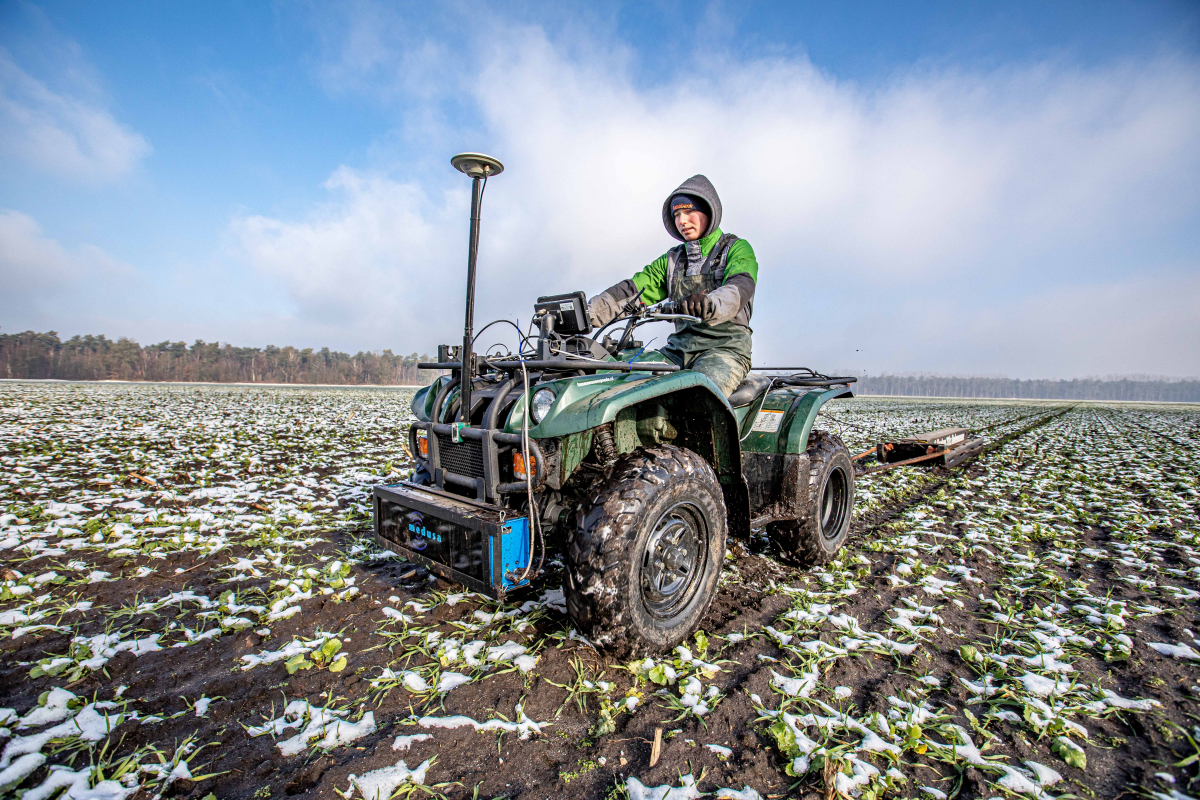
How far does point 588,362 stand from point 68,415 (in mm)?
20380

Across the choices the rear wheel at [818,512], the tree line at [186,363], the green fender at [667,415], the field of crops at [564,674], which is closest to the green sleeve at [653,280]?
the green fender at [667,415]

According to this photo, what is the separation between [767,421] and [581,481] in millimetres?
1853

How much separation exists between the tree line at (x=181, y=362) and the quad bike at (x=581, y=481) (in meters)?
61.9

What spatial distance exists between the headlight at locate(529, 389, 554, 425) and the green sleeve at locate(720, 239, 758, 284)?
1.89m

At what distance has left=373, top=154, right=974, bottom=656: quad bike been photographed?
8.43ft

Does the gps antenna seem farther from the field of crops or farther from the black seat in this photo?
the black seat

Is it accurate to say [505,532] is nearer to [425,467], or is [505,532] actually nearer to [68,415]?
[425,467]

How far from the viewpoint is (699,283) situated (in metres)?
4.23

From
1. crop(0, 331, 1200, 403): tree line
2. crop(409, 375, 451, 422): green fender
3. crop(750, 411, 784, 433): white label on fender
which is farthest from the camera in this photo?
crop(0, 331, 1200, 403): tree line

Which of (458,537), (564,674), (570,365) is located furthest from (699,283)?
(564,674)

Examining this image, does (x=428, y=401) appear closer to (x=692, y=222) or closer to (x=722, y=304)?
(x=722, y=304)

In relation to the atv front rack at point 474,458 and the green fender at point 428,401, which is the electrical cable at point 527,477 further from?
the green fender at point 428,401

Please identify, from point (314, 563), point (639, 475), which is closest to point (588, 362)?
point (639, 475)

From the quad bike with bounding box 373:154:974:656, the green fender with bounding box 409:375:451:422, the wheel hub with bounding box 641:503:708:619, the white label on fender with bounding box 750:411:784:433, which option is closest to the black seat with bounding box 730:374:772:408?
the quad bike with bounding box 373:154:974:656
